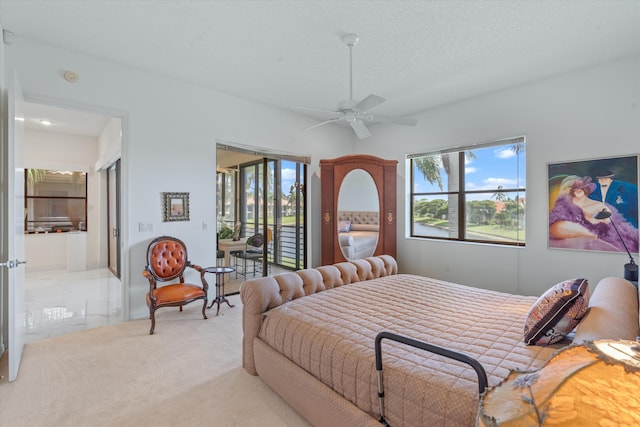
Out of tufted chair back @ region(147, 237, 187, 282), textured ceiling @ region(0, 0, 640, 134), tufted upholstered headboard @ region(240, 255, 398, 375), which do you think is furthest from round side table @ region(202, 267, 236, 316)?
textured ceiling @ region(0, 0, 640, 134)

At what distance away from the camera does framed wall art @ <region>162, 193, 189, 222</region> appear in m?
3.96

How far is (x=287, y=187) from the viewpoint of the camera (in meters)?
5.59

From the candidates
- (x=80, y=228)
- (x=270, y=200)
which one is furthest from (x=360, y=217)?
(x=80, y=228)

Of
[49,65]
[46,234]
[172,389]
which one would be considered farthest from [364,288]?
[46,234]

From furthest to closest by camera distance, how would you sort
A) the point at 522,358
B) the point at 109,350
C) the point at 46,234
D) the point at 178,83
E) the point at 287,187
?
the point at 46,234
the point at 287,187
the point at 178,83
the point at 109,350
the point at 522,358

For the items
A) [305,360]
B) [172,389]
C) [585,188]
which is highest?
[585,188]

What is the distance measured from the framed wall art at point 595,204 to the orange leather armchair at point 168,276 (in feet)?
14.6

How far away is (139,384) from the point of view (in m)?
2.34

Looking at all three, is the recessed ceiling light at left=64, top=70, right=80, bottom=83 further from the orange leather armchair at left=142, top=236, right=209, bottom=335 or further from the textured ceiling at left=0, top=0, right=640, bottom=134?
the orange leather armchair at left=142, top=236, right=209, bottom=335

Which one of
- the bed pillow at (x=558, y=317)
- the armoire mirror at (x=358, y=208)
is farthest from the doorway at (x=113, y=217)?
the bed pillow at (x=558, y=317)

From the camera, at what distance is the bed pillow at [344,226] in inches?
205

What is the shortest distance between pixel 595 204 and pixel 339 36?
345 centimetres

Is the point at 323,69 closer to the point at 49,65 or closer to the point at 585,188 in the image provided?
the point at 49,65

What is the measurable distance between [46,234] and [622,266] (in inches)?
380
